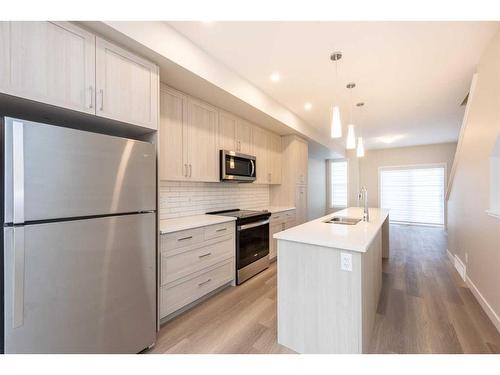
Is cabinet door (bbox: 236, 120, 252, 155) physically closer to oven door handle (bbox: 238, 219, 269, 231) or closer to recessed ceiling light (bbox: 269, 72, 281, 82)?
recessed ceiling light (bbox: 269, 72, 281, 82)

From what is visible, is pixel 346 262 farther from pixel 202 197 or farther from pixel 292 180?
pixel 292 180

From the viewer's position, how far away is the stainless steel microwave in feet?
10.2

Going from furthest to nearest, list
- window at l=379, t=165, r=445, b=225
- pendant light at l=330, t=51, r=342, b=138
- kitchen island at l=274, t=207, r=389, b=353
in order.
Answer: window at l=379, t=165, r=445, b=225
pendant light at l=330, t=51, r=342, b=138
kitchen island at l=274, t=207, r=389, b=353

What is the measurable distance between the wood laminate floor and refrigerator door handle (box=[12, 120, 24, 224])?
4.54 feet

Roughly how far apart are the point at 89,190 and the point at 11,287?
589mm

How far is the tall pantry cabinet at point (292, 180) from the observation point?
4.39 m

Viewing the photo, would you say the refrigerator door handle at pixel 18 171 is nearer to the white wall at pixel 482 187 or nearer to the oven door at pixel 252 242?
the oven door at pixel 252 242

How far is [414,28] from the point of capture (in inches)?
74.7

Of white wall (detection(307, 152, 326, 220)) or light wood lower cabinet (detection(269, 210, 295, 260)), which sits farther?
white wall (detection(307, 152, 326, 220))

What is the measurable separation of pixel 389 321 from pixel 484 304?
3.58 ft

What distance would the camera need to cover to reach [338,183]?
8484 millimetres

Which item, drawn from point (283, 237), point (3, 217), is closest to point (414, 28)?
point (283, 237)

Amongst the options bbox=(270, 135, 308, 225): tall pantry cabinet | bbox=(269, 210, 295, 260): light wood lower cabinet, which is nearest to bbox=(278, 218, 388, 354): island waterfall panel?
bbox=(269, 210, 295, 260): light wood lower cabinet
